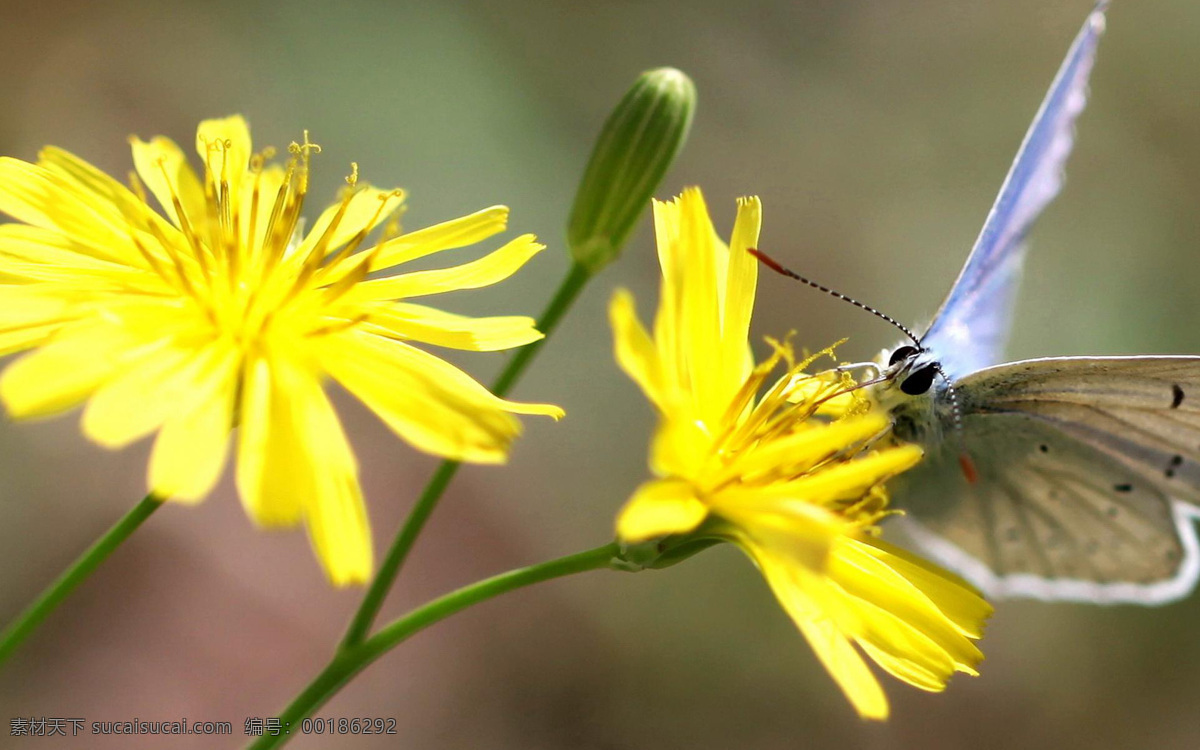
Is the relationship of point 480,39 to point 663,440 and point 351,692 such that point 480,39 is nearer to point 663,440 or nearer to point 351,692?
point 351,692

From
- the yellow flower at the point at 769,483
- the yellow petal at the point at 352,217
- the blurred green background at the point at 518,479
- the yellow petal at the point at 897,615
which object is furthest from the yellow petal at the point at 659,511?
the blurred green background at the point at 518,479

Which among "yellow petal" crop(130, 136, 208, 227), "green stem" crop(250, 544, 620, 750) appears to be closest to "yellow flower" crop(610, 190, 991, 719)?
"green stem" crop(250, 544, 620, 750)

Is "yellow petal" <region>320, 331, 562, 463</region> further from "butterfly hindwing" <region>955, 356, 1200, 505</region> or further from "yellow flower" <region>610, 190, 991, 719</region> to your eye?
"butterfly hindwing" <region>955, 356, 1200, 505</region>

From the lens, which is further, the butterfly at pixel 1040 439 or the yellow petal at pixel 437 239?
the butterfly at pixel 1040 439

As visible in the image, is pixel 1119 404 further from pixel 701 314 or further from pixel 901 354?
pixel 701 314

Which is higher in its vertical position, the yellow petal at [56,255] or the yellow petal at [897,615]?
the yellow petal at [56,255]

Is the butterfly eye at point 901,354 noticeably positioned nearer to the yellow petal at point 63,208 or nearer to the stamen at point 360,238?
the stamen at point 360,238

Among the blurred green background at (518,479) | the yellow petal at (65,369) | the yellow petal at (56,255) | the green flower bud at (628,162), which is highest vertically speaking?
the green flower bud at (628,162)
